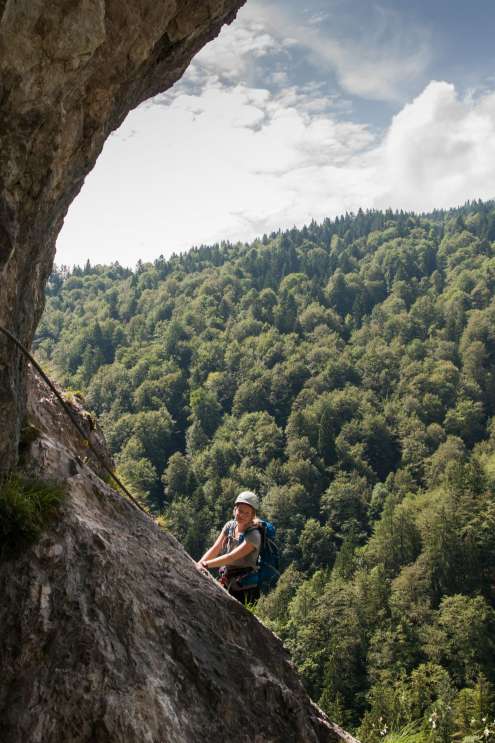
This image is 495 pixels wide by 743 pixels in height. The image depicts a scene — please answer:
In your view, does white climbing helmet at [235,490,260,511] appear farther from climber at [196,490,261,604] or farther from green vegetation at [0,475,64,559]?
green vegetation at [0,475,64,559]

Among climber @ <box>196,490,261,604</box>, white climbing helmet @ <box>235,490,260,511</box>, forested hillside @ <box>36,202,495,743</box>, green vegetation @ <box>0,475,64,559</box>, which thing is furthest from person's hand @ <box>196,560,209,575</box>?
forested hillside @ <box>36,202,495,743</box>

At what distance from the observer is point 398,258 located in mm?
195875

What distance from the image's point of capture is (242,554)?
22.2 ft

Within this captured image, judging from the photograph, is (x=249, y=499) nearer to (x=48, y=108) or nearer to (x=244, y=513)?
(x=244, y=513)

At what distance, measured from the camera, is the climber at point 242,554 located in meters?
6.79

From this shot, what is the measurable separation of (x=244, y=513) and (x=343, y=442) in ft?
368

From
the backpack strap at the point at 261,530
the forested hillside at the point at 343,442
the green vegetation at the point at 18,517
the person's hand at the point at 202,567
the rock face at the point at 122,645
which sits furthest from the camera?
the forested hillside at the point at 343,442

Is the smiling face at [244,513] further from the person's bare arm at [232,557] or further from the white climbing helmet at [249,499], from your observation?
the person's bare arm at [232,557]

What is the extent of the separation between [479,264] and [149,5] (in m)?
197

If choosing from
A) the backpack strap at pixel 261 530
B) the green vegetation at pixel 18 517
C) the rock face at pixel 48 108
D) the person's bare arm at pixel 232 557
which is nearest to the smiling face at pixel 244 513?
the backpack strap at pixel 261 530

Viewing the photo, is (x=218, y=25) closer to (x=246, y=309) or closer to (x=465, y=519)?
(x=465, y=519)

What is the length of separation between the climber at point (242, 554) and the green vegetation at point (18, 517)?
2676mm

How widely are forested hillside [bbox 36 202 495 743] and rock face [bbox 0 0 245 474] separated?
400cm

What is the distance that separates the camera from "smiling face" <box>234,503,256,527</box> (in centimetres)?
711
